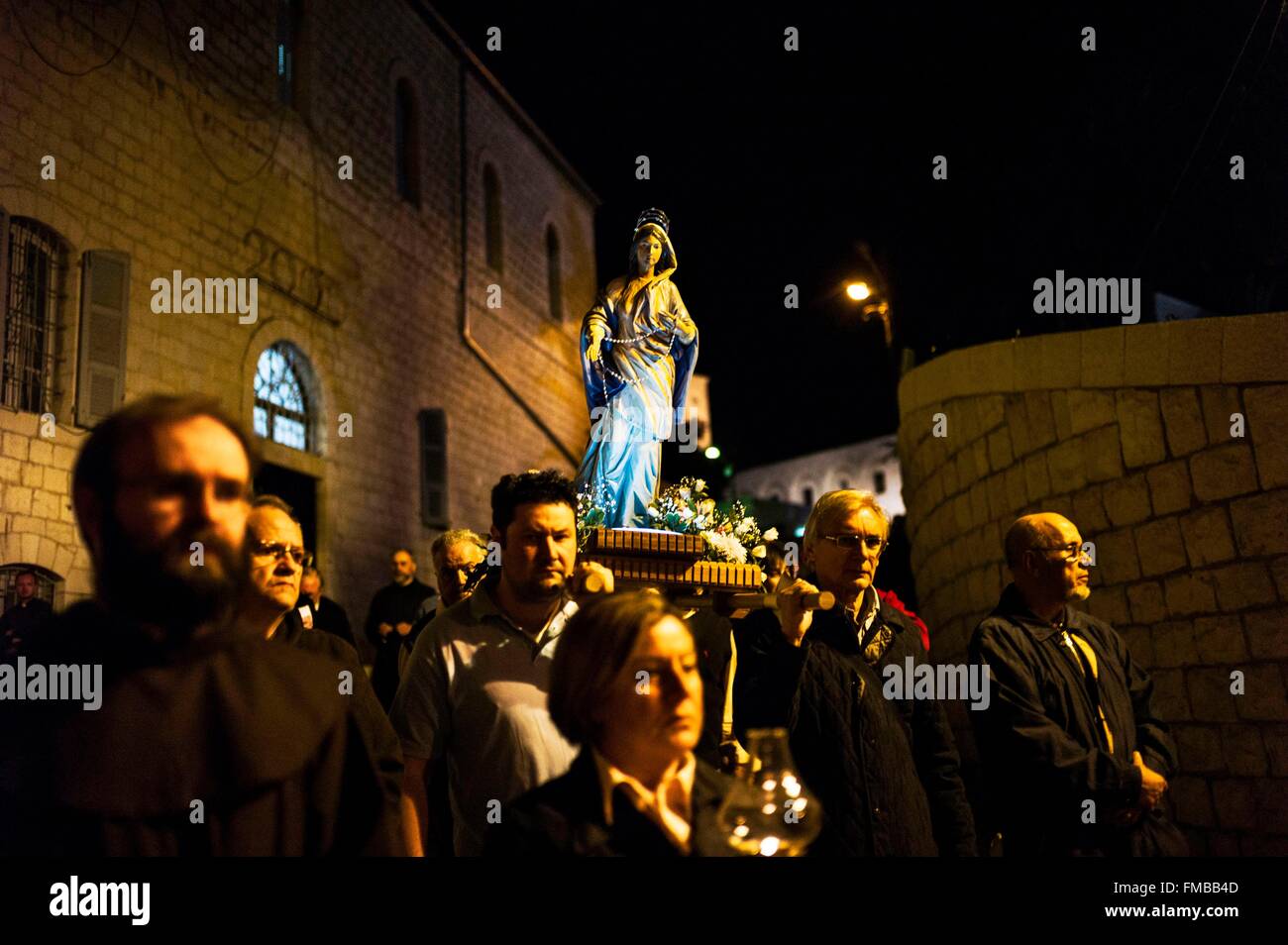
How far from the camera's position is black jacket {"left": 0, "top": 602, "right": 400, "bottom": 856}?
5.73ft

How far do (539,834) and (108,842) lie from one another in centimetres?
76

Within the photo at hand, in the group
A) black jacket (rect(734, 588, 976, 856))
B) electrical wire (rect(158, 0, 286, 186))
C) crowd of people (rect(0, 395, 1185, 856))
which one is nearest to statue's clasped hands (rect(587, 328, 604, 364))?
crowd of people (rect(0, 395, 1185, 856))

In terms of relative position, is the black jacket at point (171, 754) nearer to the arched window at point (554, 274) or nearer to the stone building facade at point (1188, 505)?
the stone building facade at point (1188, 505)

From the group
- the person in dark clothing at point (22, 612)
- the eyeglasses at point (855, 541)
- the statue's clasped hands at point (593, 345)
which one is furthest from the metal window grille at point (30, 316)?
the eyeglasses at point (855, 541)

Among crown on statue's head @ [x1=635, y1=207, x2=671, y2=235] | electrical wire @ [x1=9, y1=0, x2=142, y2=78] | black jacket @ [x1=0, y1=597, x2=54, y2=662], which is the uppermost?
electrical wire @ [x1=9, y1=0, x2=142, y2=78]

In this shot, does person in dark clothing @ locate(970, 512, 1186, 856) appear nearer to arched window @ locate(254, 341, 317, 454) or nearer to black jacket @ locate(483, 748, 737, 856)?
black jacket @ locate(483, 748, 737, 856)

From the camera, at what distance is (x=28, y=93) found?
1041cm

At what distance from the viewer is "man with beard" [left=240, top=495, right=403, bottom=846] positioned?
329 centimetres

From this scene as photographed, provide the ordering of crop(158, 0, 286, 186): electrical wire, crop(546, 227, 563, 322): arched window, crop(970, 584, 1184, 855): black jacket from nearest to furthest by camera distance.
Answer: crop(970, 584, 1184, 855): black jacket, crop(158, 0, 286, 186): electrical wire, crop(546, 227, 563, 322): arched window

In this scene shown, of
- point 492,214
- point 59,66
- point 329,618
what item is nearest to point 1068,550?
point 329,618

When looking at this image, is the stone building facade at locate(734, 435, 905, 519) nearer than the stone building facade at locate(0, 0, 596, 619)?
No

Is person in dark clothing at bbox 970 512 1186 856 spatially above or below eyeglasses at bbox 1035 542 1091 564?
below

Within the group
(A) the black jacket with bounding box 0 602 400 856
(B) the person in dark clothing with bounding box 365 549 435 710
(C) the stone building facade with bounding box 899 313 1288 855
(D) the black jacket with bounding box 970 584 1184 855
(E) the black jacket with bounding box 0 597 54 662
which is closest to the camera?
(A) the black jacket with bounding box 0 602 400 856

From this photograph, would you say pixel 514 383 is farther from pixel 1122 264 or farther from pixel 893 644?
pixel 893 644
